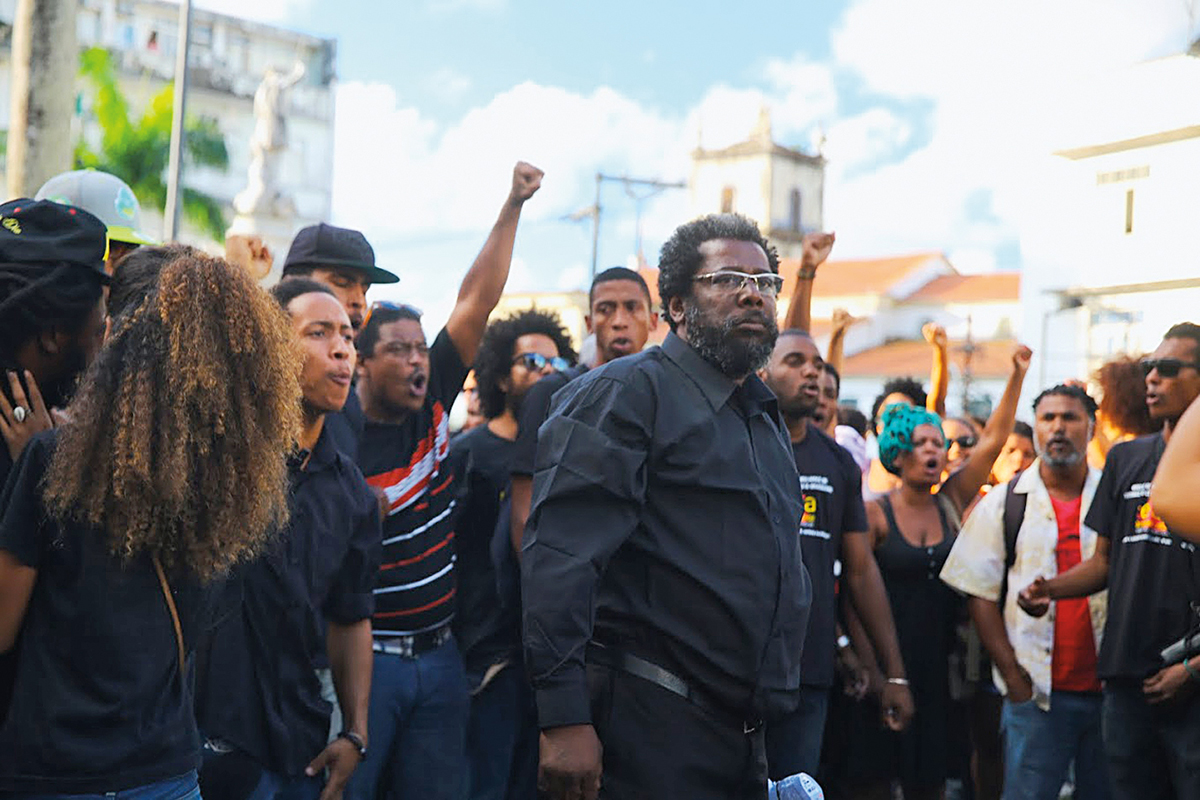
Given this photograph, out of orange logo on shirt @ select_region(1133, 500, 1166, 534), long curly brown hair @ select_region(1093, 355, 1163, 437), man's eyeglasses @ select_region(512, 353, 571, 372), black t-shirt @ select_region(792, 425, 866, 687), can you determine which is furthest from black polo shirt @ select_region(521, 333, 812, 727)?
long curly brown hair @ select_region(1093, 355, 1163, 437)

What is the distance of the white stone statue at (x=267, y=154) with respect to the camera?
2972 centimetres

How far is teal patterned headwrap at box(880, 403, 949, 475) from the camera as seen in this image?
723cm

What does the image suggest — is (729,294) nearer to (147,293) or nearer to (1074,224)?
(147,293)

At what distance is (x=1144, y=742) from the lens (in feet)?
18.5

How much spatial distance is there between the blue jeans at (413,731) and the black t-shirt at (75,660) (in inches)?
80.2

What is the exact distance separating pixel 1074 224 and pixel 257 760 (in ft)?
117

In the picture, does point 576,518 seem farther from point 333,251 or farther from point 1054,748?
point 1054,748

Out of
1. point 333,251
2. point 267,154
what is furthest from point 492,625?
point 267,154

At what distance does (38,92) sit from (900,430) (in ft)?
14.5

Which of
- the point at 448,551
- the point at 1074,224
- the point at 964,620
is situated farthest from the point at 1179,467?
the point at 1074,224

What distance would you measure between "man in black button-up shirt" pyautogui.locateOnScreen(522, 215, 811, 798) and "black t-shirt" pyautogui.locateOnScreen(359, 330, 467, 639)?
137 cm

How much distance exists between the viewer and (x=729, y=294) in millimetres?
4219

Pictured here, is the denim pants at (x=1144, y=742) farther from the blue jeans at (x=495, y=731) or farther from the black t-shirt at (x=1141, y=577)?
the blue jeans at (x=495, y=731)

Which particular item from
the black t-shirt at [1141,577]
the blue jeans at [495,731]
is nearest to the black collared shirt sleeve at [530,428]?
the blue jeans at [495,731]
